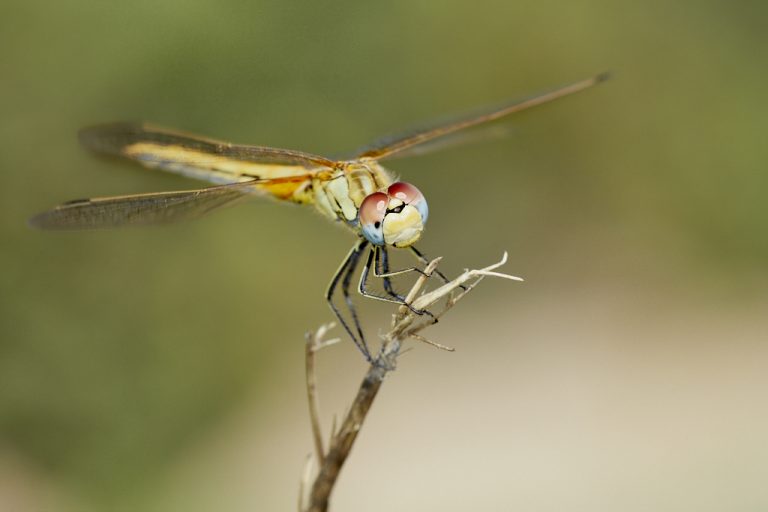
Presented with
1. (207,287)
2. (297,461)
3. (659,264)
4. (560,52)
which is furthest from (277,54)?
(659,264)

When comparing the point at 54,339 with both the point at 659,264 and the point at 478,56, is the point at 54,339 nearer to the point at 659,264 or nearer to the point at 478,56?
the point at 478,56

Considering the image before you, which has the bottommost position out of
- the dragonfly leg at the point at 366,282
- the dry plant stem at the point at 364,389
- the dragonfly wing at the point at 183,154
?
the dry plant stem at the point at 364,389

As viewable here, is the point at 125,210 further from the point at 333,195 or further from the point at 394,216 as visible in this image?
the point at 394,216

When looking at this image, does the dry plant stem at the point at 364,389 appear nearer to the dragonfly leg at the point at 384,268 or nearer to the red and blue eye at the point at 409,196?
the red and blue eye at the point at 409,196

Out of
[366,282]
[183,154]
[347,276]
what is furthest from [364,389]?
[183,154]

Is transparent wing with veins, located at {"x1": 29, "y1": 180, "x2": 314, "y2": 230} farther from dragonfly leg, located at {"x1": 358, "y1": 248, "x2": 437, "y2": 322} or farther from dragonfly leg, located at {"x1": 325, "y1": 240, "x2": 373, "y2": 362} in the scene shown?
dragonfly leg, located at {"x1": 358, "y1": 248, "x2": 437, "y2": 322}

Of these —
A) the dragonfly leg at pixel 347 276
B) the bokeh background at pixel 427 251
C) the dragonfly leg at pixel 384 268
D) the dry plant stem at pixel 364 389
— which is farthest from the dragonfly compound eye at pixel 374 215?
the bokeh background at pixel 427 251

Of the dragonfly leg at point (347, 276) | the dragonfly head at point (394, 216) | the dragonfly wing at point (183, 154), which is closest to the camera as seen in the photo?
the dragonfly head at point (394, 216)
